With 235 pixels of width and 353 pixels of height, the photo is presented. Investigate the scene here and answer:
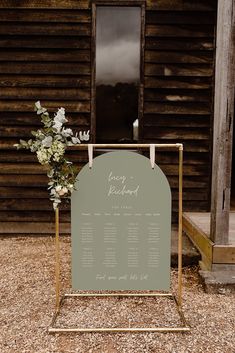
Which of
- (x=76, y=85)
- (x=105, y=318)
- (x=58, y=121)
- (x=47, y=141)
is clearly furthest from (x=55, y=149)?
(x=76, y=85)

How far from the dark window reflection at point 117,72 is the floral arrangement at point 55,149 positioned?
2.72 meters

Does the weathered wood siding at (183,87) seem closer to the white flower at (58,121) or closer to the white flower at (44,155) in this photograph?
the white flower at (58,121)

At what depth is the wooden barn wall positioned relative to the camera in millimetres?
5203

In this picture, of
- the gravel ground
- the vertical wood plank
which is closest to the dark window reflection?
the vertical wood plank

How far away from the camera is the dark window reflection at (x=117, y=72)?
17.5 feet

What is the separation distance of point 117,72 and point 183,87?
2.99 ft

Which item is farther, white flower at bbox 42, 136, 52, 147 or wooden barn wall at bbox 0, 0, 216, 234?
wooden barn wall at bbox 0, 0, 216, 234

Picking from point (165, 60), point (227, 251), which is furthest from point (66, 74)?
point (227, 251)

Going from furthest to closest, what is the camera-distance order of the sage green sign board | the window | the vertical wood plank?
1. the window
2. the vertical wood plank
3. the sage green sign board

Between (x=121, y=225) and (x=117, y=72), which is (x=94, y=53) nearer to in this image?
(x=117, y=72)

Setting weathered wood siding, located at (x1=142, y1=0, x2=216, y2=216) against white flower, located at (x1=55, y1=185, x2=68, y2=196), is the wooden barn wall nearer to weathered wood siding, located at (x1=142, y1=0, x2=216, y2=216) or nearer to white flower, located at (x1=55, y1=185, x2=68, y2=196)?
weathered wood siding, located at (x1=142, y1=0, x2=216, y2=216)

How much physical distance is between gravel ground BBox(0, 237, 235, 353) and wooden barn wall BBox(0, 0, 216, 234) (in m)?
1.53

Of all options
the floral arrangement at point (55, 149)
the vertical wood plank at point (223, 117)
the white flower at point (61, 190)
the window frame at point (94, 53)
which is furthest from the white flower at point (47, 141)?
the window frame at point (94, 53)

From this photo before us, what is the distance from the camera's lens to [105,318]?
10.1 feet
